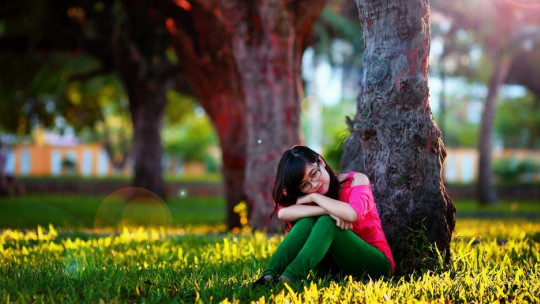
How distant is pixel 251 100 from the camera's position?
9.20 meters

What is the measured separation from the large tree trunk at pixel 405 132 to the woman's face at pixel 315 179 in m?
0.64

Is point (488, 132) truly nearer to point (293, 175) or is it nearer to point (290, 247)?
point (293, 175)

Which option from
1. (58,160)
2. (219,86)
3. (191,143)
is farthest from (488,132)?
(58,160)

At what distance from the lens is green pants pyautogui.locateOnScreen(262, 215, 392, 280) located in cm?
419

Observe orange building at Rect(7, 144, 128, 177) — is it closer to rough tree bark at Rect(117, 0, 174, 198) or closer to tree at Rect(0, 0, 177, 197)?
rough tree bark at Rect(117, 0, 174, 198)

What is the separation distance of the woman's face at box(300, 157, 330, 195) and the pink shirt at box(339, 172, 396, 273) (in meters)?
0.18

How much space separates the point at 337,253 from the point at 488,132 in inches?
667

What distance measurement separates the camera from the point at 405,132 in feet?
16.0

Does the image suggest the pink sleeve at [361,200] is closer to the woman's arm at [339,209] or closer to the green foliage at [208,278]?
the woman's arm at [339,209]

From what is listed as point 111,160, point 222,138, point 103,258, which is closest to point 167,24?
point 222,138

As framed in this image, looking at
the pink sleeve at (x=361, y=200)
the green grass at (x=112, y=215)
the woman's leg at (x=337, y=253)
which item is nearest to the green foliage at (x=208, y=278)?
the woman's leg at (x=337, y=253)

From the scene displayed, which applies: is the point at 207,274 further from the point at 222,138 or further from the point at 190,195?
the point at 190,195

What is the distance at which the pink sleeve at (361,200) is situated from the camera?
434cm

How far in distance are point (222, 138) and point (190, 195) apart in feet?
57.6
